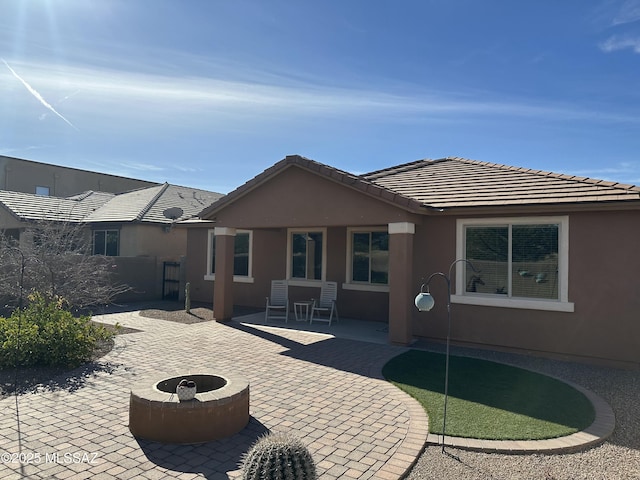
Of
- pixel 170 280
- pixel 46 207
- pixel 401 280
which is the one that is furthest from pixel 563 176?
pixel 46 207

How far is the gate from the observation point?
1764 centimetres

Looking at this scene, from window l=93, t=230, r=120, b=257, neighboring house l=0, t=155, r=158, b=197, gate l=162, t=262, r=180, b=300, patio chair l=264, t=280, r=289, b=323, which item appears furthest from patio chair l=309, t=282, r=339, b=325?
neighboring house l=0, t=155, r=158, b=197

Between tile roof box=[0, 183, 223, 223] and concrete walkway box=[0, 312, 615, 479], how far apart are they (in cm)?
1180

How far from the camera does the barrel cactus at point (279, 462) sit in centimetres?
314

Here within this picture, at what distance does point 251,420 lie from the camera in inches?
208

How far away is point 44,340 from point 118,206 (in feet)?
55.2

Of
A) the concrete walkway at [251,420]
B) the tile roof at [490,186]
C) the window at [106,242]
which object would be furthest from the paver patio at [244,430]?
the window at [106,242]

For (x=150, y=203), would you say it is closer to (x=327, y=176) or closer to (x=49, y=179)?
(x=327, y=176)

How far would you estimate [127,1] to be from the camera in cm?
745

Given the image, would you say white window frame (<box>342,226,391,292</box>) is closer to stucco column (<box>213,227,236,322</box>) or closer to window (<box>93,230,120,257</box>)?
stucco column (<box>213,227,236,322</box>)

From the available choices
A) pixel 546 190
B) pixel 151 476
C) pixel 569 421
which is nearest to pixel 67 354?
pixel 151 476

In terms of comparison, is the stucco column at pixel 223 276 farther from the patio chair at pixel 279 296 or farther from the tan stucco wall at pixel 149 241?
the tan stucco wall at pixel 149 241

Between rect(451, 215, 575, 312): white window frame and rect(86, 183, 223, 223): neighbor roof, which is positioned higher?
rect(86, 183, 223, 223): neighbor roof

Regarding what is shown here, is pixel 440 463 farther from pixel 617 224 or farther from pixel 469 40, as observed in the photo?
pixel 469 40
